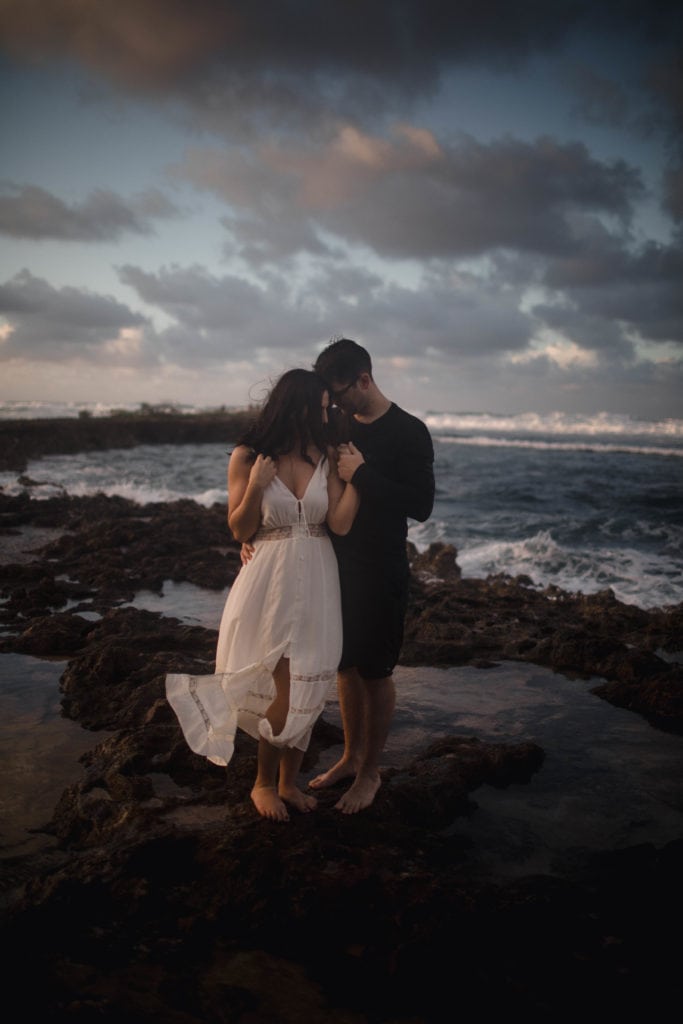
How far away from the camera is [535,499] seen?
796 inches

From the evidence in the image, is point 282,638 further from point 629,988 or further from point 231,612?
point 629,988

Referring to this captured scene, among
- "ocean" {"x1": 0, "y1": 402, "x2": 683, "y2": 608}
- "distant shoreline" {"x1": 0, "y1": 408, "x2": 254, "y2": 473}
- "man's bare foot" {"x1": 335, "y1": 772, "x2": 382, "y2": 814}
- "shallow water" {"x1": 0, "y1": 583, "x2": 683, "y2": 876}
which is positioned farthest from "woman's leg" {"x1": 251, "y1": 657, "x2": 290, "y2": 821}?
"distant shoreline" {"x1": 0, "y1": 408, "x2": 254, "y2": 473}

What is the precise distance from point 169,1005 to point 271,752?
1064 mm

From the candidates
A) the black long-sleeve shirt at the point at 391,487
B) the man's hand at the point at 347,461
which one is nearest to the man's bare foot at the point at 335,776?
the black long-sleeve shirt at the point at 391,487

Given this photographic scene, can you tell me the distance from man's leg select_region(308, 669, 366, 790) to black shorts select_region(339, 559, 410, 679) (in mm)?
154

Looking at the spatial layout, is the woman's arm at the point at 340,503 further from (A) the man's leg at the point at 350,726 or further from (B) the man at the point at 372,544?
(A) the man's leg at the point at 350,726

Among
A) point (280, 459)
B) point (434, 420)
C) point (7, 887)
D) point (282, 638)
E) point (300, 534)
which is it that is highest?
point (434, 420)

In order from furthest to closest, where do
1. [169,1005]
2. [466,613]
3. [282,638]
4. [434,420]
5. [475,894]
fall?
[434,420] → [466,613] → [282,638] → [475,894] → [169,1005]

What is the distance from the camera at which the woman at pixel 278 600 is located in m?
2.83

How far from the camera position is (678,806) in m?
3.31

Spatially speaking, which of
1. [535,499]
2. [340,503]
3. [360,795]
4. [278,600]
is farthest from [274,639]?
[535,499]

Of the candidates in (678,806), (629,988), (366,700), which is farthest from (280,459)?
(678,806)

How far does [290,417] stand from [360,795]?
1.85 meters

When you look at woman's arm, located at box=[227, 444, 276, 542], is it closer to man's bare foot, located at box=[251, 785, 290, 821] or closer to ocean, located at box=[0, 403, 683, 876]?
man's bare foot, located at box=[251, 785, 290, 821]
